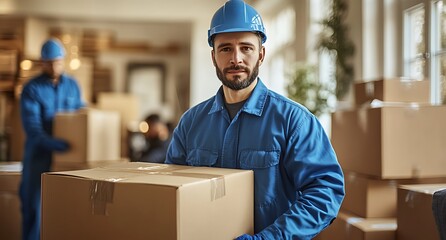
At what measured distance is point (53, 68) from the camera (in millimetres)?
3531

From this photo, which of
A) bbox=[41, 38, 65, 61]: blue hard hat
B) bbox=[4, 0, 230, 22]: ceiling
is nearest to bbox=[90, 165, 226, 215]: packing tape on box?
bbox=[41, 38, 65, 61]: blue hard hat

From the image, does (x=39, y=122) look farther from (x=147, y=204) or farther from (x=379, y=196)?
(x=147, y=204)

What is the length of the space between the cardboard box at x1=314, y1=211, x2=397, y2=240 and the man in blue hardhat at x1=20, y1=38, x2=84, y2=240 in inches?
67.9

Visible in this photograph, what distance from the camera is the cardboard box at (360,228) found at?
7.01ft

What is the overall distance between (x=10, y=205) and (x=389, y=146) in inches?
93.3

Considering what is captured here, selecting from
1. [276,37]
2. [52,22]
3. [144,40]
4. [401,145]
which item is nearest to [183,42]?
[144,40]

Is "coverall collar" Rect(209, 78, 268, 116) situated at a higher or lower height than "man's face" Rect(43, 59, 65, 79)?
lower

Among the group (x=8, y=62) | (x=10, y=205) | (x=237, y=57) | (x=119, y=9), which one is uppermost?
(x=119, y=9)

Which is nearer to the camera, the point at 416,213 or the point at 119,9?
the point at 416,213

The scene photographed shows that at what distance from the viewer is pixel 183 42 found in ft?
29.7

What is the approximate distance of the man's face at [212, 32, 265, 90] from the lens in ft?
5.11

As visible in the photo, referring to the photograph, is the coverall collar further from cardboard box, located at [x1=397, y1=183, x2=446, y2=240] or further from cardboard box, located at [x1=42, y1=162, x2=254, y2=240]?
cardboard box, located at [x1=397, y1=183, x2=446, y2=240]

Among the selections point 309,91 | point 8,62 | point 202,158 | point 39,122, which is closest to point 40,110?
point 39,122

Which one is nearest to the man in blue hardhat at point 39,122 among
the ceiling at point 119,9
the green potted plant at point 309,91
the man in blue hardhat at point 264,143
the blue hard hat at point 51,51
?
the blue hard hat at point 51,51
